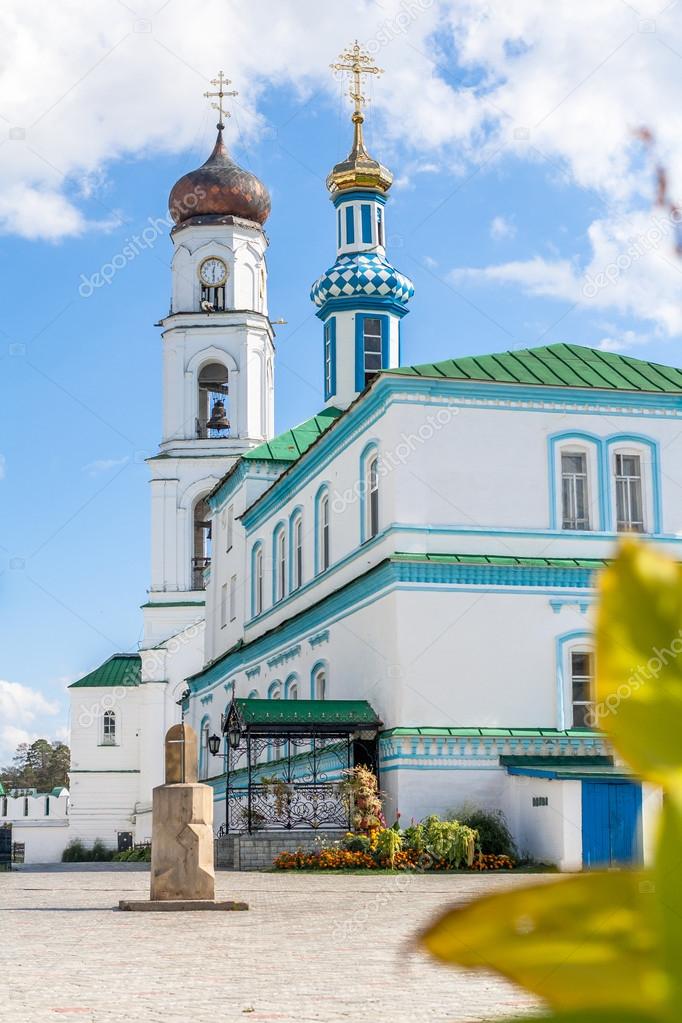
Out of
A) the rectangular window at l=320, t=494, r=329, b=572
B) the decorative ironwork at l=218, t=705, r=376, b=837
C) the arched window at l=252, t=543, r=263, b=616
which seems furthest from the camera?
the arched window at l=252, t=543, r=263, b=616

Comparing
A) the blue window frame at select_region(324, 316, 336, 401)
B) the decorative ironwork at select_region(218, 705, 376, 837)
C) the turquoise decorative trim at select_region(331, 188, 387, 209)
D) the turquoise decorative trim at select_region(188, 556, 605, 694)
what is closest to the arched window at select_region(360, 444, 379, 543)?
the turquoise decorative trim at select_region(188, 556, 605, 694)

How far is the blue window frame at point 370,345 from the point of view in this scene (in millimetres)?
37781

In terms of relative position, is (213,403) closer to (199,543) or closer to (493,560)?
(199,543)

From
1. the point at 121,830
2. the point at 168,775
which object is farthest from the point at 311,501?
the point at 121,830

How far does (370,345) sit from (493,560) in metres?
14.7

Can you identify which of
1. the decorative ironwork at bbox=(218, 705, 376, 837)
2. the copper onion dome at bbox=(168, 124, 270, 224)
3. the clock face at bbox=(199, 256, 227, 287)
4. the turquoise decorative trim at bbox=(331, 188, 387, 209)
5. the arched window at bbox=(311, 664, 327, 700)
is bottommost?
the decorative ironwork at bbox=(218, 705, 376, 837)

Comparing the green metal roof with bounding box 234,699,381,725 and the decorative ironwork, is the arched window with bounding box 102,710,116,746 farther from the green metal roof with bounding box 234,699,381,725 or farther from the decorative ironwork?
the green metal roof with bounding box 234,699,381,725

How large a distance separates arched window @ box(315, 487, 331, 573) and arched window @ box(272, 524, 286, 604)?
3384mm

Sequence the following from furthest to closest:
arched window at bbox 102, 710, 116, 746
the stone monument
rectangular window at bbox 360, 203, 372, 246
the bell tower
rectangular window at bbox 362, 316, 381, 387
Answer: arched window at bbox 102, 710, 116, 746
the bell tower
rectangular window at bbox 360, 203, 372, 246
rectangular window at bbox 362, 316, 381, 387
the stone monument

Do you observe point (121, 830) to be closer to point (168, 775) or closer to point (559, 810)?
point (559, 810)

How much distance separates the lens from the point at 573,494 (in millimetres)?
25594

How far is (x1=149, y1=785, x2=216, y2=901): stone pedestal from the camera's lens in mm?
13828

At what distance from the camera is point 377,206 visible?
39156 mm

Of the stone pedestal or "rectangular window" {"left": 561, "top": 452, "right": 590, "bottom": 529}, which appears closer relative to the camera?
the stone pedestal
